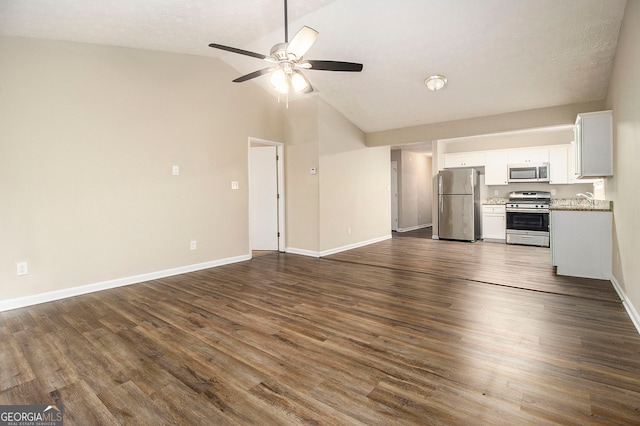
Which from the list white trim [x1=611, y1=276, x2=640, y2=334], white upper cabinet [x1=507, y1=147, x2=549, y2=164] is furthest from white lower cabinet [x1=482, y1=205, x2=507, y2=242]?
white trim [x1=611, y1=276, x2=640, y2=334]

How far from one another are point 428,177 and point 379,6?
805 cm

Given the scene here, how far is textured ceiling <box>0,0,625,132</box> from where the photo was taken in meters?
3.19

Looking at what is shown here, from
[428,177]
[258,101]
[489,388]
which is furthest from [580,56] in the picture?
[428,177]

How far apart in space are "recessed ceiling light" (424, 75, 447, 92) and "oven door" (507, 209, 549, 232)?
142 inches

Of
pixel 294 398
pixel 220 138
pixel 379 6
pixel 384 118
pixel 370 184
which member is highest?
pixel 379 6

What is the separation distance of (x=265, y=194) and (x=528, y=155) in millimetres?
5504

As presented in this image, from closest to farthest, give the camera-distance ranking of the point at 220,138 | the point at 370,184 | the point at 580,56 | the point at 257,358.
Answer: the point at 257,358, the point at 580,56, the point at 220,138, the point at 370,184

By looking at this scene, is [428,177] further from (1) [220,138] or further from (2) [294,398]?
(2) [294,398]

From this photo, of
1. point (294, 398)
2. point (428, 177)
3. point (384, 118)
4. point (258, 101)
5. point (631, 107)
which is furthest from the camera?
point (428, 177)

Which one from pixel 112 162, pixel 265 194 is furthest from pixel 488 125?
pixel 112 162

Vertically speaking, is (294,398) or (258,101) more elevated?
(258,101)

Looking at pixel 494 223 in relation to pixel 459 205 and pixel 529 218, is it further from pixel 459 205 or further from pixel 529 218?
pixel 459 205

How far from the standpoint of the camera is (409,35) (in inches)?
152

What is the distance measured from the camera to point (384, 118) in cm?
604
